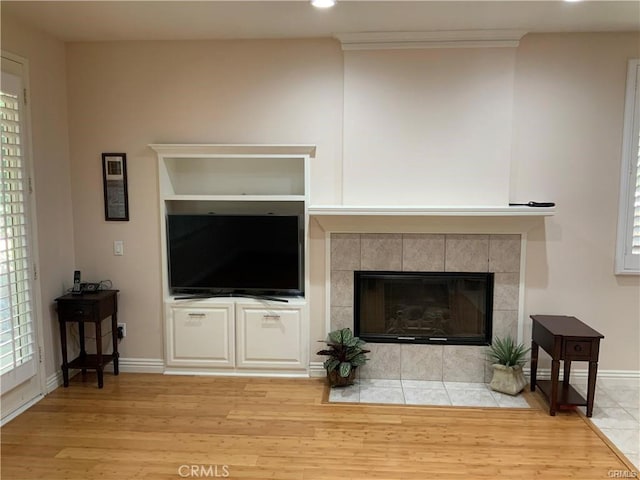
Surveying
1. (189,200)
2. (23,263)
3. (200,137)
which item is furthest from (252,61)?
(23,263)

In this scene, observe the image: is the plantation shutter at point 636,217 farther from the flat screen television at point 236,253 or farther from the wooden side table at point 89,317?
the wooden side table at point 89,317

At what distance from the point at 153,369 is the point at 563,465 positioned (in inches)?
124

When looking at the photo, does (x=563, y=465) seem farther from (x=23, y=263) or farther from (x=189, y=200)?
(x=23, y=263)

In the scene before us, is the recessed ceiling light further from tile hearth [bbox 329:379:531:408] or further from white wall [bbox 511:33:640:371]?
tile hearth [bbox 329:379:531:408]

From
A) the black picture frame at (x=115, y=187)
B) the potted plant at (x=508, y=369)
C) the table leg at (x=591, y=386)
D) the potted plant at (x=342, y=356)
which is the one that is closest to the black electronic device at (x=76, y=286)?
the black picture frame at (x=115, y=187)

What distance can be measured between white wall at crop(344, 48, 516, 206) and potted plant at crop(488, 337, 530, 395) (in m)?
1.14

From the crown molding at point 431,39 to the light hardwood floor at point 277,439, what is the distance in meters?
2.70

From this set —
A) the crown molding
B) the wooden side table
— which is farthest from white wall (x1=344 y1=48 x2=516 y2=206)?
the wooden side table

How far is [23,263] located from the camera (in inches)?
132

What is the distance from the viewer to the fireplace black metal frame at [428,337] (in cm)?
381

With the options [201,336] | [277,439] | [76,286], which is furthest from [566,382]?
[76,286]

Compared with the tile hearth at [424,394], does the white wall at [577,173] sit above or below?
above

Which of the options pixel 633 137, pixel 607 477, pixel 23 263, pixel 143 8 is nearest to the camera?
pixel 607 477

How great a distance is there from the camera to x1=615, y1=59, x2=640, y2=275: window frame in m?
3.59
